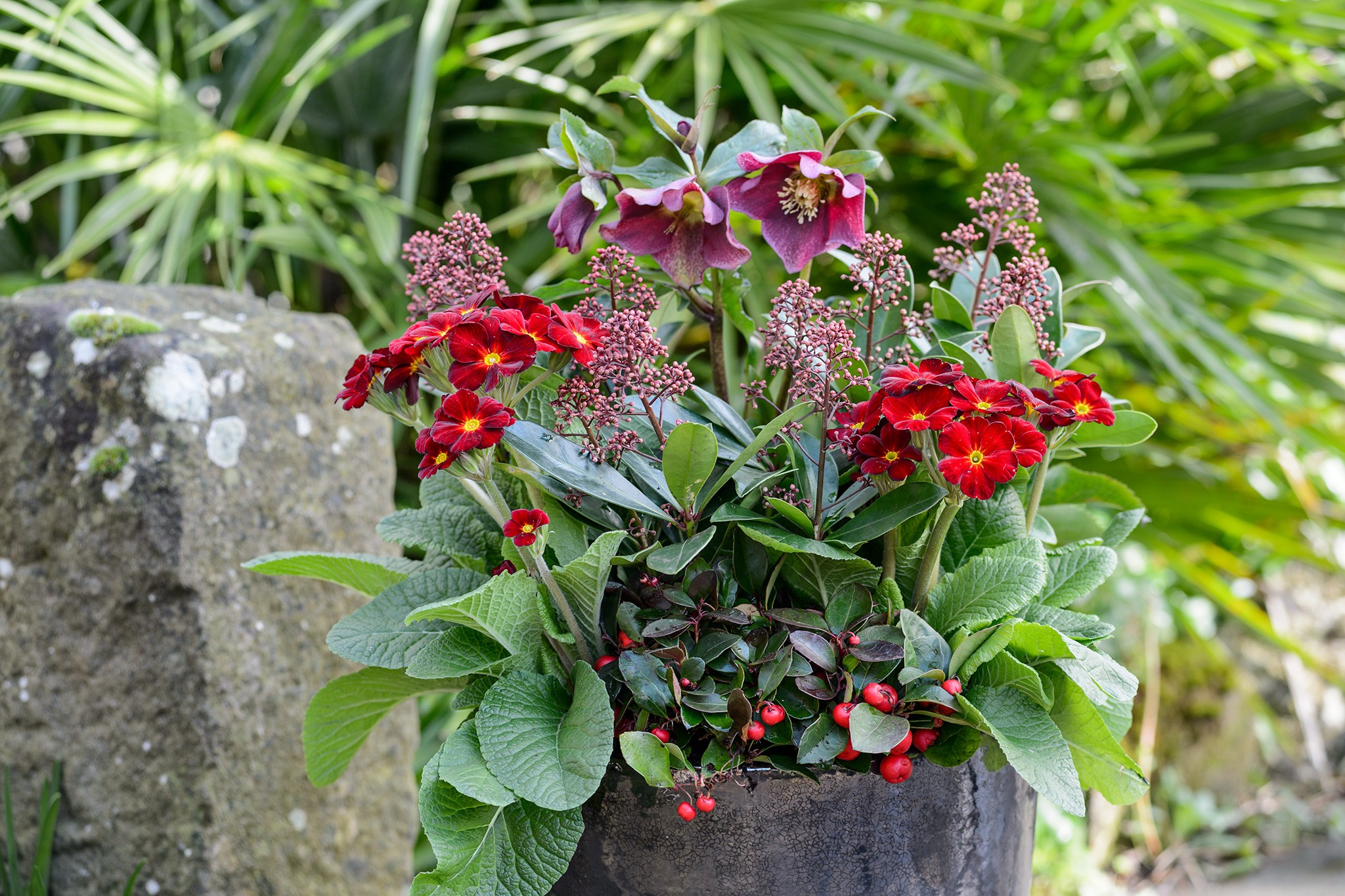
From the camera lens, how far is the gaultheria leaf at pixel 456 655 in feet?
2.05

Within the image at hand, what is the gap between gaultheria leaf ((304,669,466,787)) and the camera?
713 millimetres

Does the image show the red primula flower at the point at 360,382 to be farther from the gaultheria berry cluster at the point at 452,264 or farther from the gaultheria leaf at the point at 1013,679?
the gaultheria leaf at the point at 1013,679

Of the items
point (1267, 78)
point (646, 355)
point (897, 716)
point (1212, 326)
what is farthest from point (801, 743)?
point (1267, 78)

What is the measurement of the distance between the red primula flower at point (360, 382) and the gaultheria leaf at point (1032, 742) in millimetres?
393

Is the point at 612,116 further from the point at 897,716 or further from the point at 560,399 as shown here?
the point at 897,716

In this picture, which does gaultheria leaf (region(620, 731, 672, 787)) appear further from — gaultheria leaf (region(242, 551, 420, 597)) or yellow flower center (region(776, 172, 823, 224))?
yellow flower center (region(776, 172, 823, 224))

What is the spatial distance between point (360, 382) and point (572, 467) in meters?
0.14

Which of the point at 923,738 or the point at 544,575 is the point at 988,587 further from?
the point at 544,575

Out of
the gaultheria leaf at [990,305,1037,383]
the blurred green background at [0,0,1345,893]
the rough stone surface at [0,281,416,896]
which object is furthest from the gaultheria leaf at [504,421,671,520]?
the blurred green background at [0,0,1345,893]

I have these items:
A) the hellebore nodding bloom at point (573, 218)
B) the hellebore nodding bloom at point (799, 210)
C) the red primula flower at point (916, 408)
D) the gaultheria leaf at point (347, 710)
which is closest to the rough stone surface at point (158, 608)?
the gaultheria leaf at point (347, 710)

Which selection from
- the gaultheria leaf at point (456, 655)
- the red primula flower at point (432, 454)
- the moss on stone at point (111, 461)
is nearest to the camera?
the red primula flower at point (432, 454)

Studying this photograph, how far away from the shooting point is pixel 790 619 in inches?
24.9

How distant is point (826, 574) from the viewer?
653 millimetres

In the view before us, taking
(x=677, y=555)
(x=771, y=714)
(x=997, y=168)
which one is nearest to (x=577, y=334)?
(x=677, y=555)
